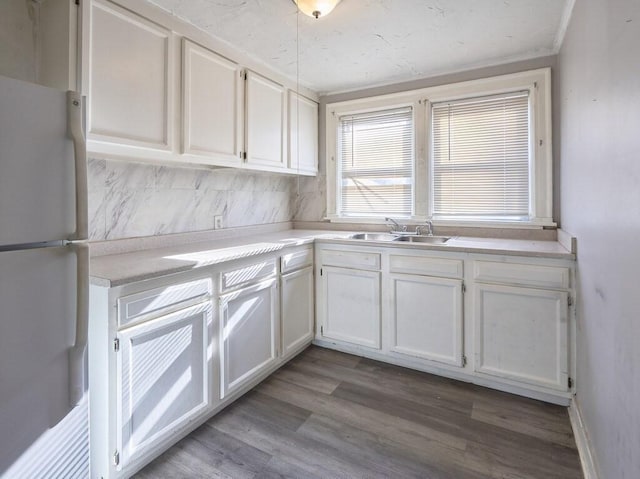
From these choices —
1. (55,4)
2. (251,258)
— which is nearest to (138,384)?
(251,258)

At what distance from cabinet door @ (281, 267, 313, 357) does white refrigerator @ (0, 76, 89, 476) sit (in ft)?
4.79

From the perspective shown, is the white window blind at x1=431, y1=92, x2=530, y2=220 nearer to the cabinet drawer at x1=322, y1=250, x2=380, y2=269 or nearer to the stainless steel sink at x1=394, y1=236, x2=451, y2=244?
the stainless steel sink at x1=394, y1=236, x2=451, y2=244

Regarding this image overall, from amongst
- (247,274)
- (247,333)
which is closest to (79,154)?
(247,274)

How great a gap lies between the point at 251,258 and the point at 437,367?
4.86ft

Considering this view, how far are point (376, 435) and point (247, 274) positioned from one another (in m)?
1.13

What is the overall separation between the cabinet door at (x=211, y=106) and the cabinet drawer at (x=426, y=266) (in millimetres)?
1325

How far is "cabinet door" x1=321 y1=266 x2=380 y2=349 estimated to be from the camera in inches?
102

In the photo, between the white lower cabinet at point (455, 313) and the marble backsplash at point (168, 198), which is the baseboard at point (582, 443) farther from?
the marble backsplash at point (168, 198)

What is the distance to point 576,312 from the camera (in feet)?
6.38

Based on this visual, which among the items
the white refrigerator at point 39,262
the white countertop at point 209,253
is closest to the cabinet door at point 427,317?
the white countertop at point 209,253

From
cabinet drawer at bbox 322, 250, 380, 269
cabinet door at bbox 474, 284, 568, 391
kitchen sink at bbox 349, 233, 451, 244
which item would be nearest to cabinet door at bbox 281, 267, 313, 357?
cabinet drawer at bbox 322, 250, 380, 269

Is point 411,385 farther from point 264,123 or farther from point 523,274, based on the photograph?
point 264,123

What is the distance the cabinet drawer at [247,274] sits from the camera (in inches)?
76.0

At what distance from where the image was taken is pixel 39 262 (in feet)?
3.26
